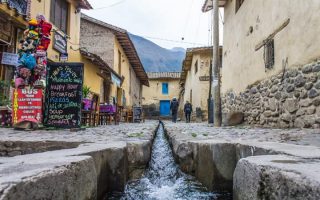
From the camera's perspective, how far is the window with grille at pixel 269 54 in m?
7.09

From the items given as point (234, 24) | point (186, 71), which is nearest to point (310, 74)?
point (234, 24)

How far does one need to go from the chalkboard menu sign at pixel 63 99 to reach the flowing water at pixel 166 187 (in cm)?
314

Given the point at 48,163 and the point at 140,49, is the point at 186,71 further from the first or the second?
the point at 140,49

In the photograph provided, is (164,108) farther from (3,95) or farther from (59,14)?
(3,95)

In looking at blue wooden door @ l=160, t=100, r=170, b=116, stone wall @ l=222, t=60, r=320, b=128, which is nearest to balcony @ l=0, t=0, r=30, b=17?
stone wall @ l=222, t=60, r=320, b=128

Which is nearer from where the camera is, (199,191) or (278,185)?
(278,185)

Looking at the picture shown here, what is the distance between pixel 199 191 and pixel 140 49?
322ft

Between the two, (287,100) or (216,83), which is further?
(216,83)

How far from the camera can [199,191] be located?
226 centimetres

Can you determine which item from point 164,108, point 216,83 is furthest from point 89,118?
point 164,108

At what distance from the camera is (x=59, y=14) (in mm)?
10492

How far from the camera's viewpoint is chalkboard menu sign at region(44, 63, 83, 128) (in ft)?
19.0

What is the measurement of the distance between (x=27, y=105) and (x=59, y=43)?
5098mm

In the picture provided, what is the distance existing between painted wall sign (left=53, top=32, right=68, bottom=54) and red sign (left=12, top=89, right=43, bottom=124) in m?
4.51
